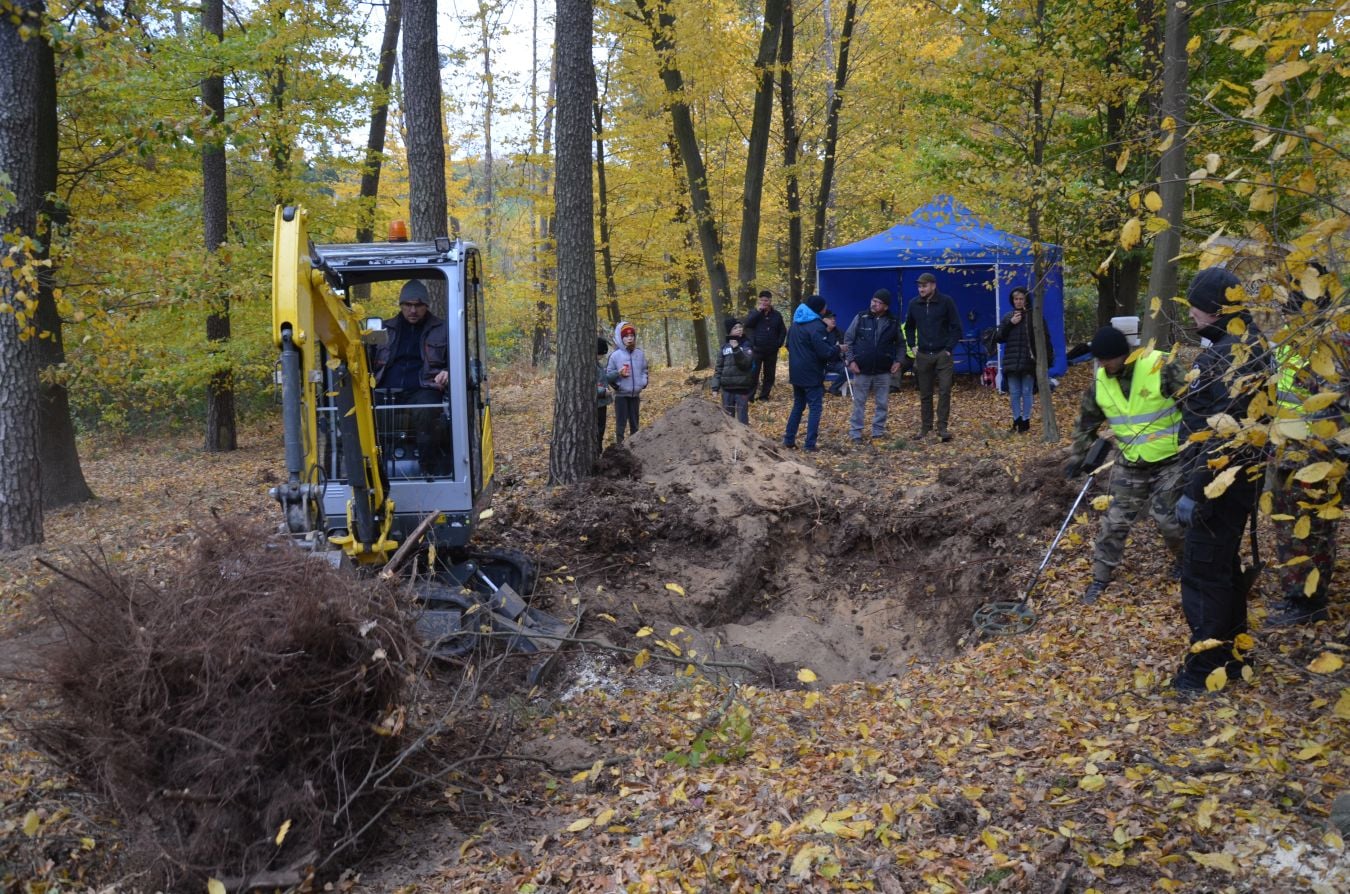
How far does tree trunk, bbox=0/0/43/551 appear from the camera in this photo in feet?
30.1

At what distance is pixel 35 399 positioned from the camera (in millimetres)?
9867

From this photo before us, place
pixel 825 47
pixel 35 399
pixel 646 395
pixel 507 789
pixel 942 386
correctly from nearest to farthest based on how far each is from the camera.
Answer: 1. pixel 507 789
2. pixel 35 399
3. pixel 942 386
4. pixel 646 395
5. pixel 825 47

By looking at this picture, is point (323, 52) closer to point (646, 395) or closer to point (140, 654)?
point (646, 395)

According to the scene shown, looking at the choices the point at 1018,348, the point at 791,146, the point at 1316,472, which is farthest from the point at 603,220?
the point at 1316,472

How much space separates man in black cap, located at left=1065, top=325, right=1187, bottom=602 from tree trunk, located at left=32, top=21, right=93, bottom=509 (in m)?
10.4

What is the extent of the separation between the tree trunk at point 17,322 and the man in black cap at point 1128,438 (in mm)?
9125

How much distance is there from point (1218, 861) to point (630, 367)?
1035 centimetres

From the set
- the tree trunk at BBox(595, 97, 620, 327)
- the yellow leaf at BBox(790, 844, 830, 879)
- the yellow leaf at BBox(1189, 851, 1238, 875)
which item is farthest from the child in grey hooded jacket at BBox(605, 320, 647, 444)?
the yellow leaf at BBox(1189, 851, 1238, 875)

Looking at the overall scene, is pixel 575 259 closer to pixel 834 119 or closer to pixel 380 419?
pixel 380 419

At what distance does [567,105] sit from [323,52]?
8916mm

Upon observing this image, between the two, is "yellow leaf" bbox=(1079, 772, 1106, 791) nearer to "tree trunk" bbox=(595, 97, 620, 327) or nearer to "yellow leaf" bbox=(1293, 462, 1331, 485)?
"yellow leaf" bbox=(1293, 462, 1331, 485)

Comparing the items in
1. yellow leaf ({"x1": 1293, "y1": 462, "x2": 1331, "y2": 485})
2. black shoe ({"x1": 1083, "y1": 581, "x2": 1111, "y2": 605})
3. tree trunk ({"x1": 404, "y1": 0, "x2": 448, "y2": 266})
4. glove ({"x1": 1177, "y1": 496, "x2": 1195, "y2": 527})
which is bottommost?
black shoe ({"x1": 1083, "y1": 581, "x2": 1111, "y2": 605})

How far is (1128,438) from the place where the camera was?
247 inches

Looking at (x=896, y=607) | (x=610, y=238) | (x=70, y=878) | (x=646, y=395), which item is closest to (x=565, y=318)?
(x=896, y=607)
